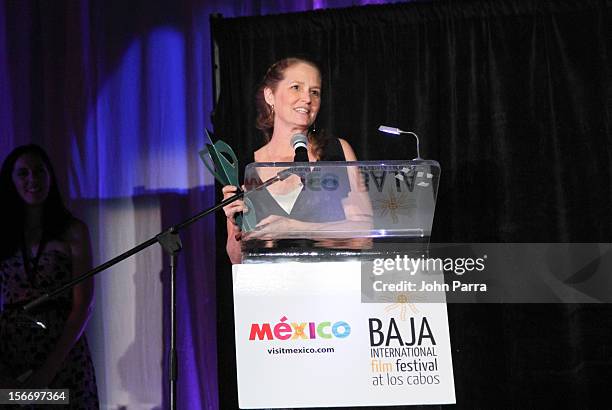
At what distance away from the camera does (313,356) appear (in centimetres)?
268

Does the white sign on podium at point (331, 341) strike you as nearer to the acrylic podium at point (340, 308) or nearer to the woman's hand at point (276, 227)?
the acrylic podium at point (340, 308)

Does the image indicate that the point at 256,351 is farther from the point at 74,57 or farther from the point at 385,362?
the point at 74,57

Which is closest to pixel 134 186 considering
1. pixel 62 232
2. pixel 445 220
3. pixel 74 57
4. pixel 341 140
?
pixel 62 232

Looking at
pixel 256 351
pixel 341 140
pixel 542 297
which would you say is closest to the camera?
pixel 256 351

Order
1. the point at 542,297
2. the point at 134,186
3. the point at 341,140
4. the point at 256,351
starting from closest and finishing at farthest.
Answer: the point at 256,351
the point at 542,297
the point at 341,140
the point at 134,186

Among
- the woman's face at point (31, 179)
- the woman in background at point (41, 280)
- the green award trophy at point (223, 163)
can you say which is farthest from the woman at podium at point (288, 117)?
the woman's face at point (31, 179)

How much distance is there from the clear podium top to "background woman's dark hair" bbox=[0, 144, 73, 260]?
79.3 inches

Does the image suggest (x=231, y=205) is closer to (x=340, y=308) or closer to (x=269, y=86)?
(x=269, y=86)

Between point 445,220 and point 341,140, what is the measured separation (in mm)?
686

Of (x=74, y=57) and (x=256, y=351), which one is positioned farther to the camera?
(x=74, y=57)

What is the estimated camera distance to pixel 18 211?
4.44 m

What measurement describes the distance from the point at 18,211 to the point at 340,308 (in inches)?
97.3

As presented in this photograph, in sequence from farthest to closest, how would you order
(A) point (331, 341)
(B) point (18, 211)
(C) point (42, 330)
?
(B) point (18, 211), (C) point (42, 330), (A) point (331, 341)

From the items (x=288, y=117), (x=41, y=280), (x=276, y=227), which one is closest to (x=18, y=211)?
(x=41, y=280)
